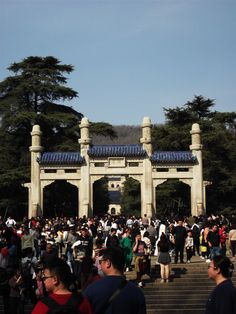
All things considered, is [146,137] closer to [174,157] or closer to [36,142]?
[174,157]

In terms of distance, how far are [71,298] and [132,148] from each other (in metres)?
25.8

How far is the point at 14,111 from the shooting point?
40.9m

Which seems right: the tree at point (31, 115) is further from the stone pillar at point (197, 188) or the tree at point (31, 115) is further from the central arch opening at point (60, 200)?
the stone pillar at point (197, 188)

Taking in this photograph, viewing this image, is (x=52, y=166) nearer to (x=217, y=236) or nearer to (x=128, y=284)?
(x=217, y=236)

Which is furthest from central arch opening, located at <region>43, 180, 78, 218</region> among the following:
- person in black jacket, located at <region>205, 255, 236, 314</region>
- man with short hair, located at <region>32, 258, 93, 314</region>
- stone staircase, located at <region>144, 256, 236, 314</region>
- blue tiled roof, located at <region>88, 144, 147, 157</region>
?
man with short hair, located at <region>32, 258, 93, 314</region>

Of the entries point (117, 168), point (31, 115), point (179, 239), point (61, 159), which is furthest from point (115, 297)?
point (31, 115)

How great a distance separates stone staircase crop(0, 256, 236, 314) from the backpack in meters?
9.27

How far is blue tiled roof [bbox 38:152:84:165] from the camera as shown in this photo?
29.5 metres

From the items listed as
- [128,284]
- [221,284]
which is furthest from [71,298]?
[221,284]

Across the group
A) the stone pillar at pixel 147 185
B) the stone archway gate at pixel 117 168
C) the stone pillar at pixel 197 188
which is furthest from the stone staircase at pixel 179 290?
the stone archway gate at pixel 117 168

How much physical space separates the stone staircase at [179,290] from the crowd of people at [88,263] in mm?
351

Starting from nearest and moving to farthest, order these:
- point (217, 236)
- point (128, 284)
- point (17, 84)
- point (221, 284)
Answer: point (128, 284)
point (221, 284)
point (217, 236)
point (17, 84)

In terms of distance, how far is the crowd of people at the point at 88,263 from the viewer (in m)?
4.48

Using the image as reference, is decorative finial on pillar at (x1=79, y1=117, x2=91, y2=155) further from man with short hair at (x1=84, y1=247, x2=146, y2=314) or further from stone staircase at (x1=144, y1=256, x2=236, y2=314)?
man with short hair at (x1=84, y1=247, x2=146, y2=314)
